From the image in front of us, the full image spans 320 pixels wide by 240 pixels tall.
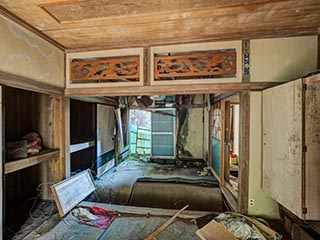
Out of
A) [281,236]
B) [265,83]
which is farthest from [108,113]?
[281,236]

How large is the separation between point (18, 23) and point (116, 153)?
4158 mm

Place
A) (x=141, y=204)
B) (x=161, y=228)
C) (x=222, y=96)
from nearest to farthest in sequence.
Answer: (x=161, y=228)
(x=141, y=204)
(x=222, y=96)

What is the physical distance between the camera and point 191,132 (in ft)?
20.0

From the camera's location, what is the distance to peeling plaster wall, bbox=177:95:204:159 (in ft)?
19.8

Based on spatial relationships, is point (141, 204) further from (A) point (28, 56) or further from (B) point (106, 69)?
(A) point (28, 56)

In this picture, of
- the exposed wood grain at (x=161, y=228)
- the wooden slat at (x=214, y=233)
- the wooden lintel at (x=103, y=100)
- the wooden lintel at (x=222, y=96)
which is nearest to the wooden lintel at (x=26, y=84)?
the wooden lintel at (x=103, y=100)

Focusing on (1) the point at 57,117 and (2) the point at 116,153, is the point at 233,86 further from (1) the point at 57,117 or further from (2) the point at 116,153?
(2) the point at 116,153

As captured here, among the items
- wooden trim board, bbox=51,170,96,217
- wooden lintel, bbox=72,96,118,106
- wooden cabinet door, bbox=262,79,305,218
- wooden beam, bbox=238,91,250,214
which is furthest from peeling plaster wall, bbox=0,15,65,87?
wooden cabinet door, bbox=262,79,305,218

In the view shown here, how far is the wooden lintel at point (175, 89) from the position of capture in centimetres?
246

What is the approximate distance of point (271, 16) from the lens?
200cm

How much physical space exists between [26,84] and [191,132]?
4823 mm

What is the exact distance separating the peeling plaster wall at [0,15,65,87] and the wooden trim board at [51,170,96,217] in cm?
153

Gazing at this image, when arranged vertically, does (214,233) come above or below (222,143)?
below

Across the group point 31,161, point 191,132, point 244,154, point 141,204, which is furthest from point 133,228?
point 191,132
